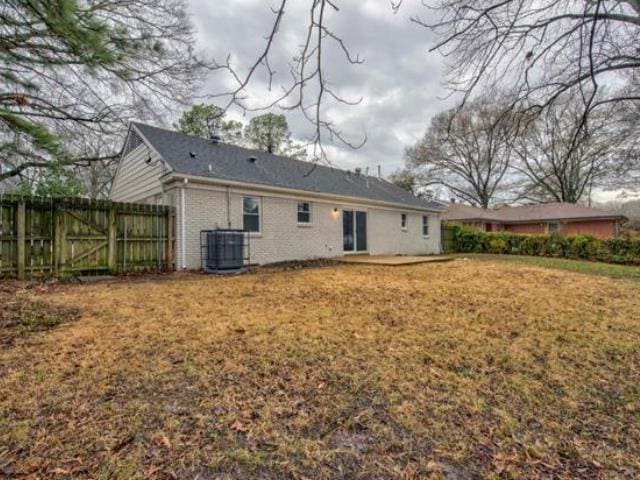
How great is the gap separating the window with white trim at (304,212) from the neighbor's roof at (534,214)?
1390 cm

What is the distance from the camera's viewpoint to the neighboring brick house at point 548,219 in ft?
72.9

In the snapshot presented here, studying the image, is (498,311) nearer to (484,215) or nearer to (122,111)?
(122,111)

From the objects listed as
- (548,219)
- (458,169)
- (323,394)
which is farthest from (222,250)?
(458,169)

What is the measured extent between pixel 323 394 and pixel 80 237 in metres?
7.70

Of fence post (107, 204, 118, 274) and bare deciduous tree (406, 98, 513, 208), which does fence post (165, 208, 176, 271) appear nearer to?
fence post (107, 204, 118, 274)

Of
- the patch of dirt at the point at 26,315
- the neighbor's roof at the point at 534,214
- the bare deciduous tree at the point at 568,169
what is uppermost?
the bare deciduous tree at the point at 568,169

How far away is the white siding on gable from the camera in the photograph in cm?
1010

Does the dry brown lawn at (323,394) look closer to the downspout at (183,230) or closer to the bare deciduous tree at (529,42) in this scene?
the bare deciduous tree at (529,42)

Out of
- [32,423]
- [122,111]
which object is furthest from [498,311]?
[122,111]

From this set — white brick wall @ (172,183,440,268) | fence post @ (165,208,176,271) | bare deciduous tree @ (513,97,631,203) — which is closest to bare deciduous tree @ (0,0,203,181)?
white brick wall @ (172,183,440,268)

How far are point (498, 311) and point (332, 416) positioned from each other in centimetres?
353

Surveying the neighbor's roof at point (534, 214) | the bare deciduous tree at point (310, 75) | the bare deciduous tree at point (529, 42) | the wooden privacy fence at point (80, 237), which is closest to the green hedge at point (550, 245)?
the neighbor's roof at point (534, 214)

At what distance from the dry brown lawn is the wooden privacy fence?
367 centimetres

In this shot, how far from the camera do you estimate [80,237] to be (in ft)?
25.2
